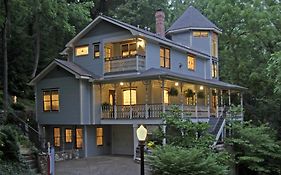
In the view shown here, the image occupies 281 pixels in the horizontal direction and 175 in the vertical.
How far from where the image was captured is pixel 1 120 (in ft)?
77.5

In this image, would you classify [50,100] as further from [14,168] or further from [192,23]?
[192,23]

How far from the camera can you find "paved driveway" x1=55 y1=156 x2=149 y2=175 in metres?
17.2

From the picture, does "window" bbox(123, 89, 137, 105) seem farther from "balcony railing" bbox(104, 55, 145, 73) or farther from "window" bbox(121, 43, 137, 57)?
"window" bbox(121, 43, 137, 57)

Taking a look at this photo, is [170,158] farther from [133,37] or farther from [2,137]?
[133,37]

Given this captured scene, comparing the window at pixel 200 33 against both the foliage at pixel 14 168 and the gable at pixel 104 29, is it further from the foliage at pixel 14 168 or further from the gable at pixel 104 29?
the foliage at pixel 14 168

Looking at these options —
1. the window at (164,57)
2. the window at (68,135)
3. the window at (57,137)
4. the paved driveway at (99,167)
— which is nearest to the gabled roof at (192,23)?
the window at (164,57)

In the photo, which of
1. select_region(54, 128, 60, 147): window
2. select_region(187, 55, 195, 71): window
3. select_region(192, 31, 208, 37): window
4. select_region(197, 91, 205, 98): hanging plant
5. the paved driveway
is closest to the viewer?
the paved driveway

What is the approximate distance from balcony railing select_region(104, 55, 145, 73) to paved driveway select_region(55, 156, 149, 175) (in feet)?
18.6

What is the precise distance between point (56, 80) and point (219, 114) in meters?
11.8

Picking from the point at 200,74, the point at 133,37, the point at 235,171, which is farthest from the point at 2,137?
the point at 200,74

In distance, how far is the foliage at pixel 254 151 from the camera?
22297 millimetres

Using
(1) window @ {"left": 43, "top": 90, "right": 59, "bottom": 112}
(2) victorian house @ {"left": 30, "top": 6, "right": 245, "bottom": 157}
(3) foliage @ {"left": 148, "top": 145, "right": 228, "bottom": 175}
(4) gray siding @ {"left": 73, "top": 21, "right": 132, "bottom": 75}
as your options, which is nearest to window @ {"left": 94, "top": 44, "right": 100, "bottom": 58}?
(2) victorian house @ {"left": 30, "top": 6, "right": 245, "bottom": 157}

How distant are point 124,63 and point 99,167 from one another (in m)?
7.56

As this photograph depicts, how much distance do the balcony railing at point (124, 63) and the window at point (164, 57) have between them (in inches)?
90.3
